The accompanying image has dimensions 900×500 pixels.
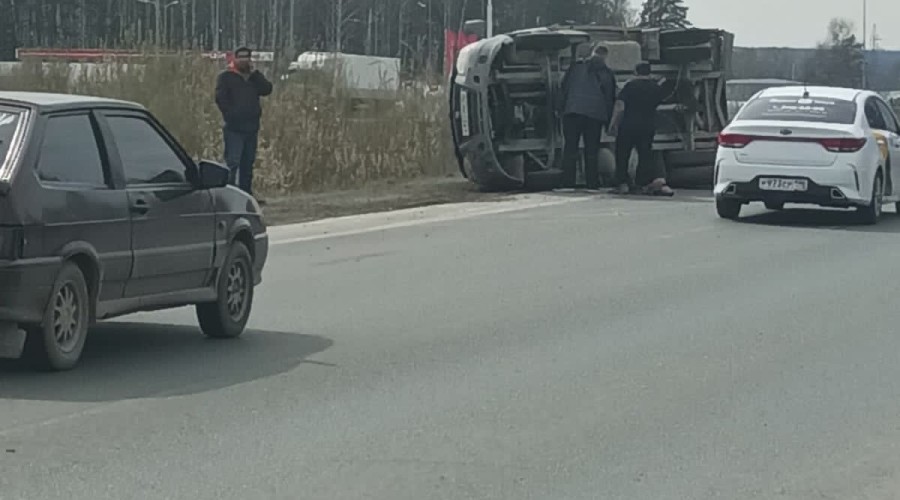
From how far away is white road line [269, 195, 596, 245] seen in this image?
19.1 m

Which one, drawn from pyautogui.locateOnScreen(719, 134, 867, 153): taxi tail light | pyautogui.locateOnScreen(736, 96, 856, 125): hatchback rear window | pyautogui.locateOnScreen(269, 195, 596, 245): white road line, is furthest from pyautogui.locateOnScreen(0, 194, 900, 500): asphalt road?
pyautogui.locateOnScreen(736, 96, 856, 125): hatchback rear window

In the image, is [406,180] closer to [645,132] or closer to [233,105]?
[645,132]

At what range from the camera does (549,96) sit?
26.5 metres

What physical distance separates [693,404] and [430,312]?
371cm

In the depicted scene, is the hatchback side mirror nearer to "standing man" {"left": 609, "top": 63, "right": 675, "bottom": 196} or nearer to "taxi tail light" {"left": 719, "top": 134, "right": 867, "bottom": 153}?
"taxi tail light" {"left": 719, "top": 134, "right": 867, "bottom": 153}

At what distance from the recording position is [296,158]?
86.5ft

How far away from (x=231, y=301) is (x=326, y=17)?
7794 cm

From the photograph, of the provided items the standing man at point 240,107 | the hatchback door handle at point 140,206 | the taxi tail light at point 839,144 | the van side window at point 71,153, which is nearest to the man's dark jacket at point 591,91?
the taxi tail light at point 839,144

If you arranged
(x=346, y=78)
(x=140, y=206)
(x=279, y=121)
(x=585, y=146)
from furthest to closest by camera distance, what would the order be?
(x=346, y=78), (x=279, y=121), (x=585, y=146), (x=140, y=206)

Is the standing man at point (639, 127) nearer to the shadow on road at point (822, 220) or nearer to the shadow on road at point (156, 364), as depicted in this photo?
the shadow on road at point (822, 220)

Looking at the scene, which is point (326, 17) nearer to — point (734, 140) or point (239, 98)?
point (239, 98)

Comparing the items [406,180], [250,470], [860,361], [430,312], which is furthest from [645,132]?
[250,470]

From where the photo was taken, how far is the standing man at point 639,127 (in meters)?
24.7

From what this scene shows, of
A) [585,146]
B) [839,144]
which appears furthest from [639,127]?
[839,144]
